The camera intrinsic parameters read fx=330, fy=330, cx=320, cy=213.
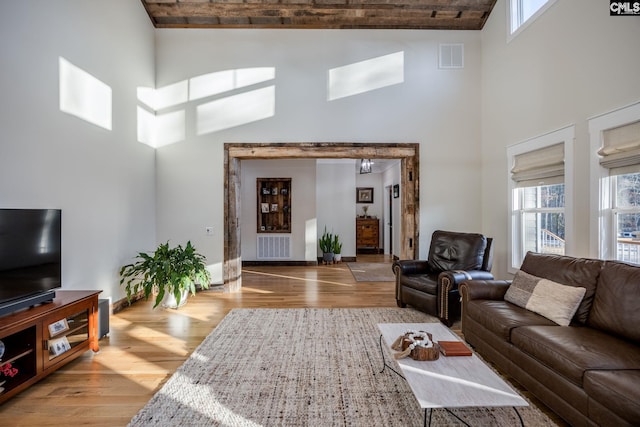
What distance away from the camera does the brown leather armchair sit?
3594 mm

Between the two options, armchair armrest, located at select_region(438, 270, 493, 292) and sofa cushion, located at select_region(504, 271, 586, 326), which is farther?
armchair armrest, located at select_region(438, 270, 493, 292)

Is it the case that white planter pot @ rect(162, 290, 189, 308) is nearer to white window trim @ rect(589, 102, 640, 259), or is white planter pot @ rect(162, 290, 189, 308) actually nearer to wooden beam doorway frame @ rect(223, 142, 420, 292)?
wooden beam doorway frame @ rect(223, 142, 420, 292)

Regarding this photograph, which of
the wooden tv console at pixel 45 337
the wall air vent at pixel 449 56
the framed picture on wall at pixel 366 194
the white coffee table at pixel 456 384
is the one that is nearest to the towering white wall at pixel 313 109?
the wall air vent at pixel 449 56

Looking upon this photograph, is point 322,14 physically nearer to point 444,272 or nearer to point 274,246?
point 444,272

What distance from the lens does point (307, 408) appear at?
2100 mm

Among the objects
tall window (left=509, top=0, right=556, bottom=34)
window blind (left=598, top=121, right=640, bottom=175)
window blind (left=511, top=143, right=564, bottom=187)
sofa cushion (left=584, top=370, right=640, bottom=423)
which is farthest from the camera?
tall window (left=509, top=0, right=556, bottom=34)

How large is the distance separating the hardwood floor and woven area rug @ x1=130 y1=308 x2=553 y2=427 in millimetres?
194

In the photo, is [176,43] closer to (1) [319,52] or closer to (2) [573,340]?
(1) [319,52]

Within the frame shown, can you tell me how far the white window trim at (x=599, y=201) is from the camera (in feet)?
9.93

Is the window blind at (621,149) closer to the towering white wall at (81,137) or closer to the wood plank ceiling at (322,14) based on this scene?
the wood plank ceiling at (322,14)

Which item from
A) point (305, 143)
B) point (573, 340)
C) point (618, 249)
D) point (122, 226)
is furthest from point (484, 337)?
point (122, 226)

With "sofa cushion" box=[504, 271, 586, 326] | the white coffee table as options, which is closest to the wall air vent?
"sofa cushion" box=[504, 271, 586, 326]

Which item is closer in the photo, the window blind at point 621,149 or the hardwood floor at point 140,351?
the hardwood floor at point 140,351

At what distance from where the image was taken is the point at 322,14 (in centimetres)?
501
